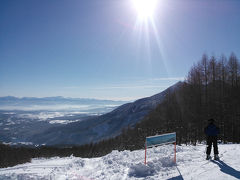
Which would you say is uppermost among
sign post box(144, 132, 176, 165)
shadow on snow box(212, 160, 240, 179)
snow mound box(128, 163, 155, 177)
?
sign post box(144, 132, 176, 165)

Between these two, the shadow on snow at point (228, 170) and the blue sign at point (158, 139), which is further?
the blue sign at point (158, 139)

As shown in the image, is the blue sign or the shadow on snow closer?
the shadow on snow

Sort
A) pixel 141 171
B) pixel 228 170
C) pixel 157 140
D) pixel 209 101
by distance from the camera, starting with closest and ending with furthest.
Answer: pixel 228 170 → pixel 141 171 → pixel 157 140 → pixel 209 101

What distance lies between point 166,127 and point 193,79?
12.2m

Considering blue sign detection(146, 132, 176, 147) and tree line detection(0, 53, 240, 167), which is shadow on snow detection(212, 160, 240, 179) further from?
tree line detection(0, 53, 240, 167)

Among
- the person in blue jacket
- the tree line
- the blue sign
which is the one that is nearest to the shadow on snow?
the person in blue jacket

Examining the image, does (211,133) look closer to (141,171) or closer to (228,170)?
(228,170)

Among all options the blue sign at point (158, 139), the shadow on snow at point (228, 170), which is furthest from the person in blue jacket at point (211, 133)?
the blue sign at point (158, 139)

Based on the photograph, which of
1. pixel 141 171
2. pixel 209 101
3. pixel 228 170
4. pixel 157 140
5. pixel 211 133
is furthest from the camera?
pixel 209 101

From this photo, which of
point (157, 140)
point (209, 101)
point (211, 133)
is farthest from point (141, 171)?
point (209, 101)

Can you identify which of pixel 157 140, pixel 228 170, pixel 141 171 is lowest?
pixel 141 171

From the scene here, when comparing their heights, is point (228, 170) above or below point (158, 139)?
below

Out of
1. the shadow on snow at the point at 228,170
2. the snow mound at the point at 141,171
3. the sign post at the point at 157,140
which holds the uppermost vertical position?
the sign post at the point at 157,140

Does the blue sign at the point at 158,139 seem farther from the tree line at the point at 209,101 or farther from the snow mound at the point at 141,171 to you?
the tree line at the point at 209,101
